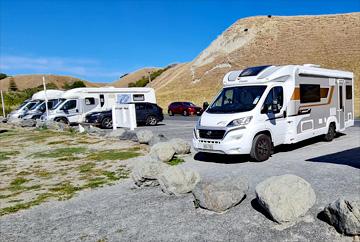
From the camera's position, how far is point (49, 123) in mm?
22984

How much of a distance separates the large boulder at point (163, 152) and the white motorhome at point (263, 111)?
0.78m

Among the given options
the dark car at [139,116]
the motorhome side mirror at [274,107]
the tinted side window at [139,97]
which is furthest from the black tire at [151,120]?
the motorhome side mirror at [274,107]

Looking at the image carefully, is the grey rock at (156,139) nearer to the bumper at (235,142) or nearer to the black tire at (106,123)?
the bumper at (235,142)

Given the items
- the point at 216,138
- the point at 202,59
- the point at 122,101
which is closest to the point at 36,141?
the point at 122,101

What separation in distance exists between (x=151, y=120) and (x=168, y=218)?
20.4 m

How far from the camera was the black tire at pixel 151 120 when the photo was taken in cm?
2602

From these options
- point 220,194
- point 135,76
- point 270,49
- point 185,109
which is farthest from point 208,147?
point 135,76

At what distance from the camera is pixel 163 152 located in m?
10.2

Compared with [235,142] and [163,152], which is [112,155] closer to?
[163,152]

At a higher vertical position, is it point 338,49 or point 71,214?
point 338,49

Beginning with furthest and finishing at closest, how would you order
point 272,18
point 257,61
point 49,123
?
1. point 272,18
2. point 257,61
3. point 49,123

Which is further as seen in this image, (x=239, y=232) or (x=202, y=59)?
(x=202, y=59)

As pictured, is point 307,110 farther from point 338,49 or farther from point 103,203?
point 338,49

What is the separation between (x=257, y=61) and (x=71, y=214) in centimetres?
6847
